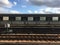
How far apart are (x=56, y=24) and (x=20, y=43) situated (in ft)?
57.3

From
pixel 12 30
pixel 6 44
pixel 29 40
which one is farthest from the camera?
pixel 12 30

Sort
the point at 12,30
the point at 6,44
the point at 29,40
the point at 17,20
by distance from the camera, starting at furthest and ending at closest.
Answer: the point at 17,20 → the point at 12,30 → the point at 29,40 → the point at 6,44

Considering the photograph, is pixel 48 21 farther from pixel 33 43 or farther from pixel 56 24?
pixel 33 43

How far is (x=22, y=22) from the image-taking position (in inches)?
978

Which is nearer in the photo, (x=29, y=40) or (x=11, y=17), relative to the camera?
(x=29, y=40)

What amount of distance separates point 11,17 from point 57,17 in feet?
34.6

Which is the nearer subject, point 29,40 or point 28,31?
point 29,40

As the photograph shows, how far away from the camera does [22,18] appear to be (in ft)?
82.2

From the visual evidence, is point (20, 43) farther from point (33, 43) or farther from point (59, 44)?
point (59, 44)

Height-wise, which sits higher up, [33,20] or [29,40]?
[33,20]

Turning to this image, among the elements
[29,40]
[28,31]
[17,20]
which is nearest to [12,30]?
[28,31]

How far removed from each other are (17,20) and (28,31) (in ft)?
27.8

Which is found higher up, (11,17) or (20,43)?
(11,17)

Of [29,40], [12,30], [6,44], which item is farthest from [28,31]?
[6,44]
